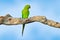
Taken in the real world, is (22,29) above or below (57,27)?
below

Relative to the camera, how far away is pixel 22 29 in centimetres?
446

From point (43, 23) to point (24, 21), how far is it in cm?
42

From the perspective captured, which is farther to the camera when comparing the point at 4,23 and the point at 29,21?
the point at 4,23

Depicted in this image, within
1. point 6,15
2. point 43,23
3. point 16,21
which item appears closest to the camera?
point 43,23

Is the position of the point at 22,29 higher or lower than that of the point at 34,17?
lower

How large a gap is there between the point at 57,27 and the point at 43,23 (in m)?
0.29

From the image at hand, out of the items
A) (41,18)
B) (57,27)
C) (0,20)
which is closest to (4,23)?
(0,20)

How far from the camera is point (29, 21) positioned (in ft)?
12.3

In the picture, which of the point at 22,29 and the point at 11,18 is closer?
the point at 11,18

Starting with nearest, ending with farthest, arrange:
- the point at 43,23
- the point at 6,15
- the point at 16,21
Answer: the point at 43,23 → the point at 16,21 → the point at 6,15

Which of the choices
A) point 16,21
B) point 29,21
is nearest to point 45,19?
point 29,21

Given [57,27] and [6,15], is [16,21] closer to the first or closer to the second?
[6,15]

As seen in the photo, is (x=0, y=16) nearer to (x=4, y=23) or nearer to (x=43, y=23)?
(x=4, y=23)

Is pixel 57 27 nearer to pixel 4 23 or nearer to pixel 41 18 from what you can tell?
pixel 41 18
